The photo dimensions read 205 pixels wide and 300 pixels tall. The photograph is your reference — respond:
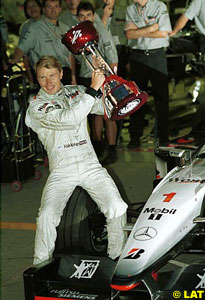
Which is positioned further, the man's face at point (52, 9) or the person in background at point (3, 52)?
the man's face at point (52, 9)

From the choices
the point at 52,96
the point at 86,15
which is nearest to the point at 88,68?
the point at 86,15

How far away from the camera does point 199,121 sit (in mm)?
8219

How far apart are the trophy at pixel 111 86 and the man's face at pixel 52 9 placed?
3.54 metres

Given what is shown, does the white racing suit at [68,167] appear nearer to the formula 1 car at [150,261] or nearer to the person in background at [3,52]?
the formula 1 car at [150,261]

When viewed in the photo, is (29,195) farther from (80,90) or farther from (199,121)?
(199,121)

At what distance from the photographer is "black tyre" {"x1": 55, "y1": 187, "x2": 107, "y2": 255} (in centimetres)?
427

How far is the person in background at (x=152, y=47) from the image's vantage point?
24.2 ft

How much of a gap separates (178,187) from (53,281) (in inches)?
41.2

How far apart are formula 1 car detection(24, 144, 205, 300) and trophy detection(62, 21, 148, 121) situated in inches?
25.3

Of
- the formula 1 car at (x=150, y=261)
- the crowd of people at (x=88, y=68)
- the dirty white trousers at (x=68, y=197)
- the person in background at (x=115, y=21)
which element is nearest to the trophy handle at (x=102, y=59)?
the crowd of people at (x=88, y=68)

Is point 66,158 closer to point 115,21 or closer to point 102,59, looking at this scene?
point 102,59

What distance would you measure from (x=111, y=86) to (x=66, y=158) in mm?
816

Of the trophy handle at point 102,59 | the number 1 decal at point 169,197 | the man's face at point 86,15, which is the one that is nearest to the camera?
the number 1 decal at point 169,197

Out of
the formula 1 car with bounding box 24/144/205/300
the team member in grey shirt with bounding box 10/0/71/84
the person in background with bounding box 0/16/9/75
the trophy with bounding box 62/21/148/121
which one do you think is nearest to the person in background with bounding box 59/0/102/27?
the team member in grey shirt with bounding box 10/0/71/84
